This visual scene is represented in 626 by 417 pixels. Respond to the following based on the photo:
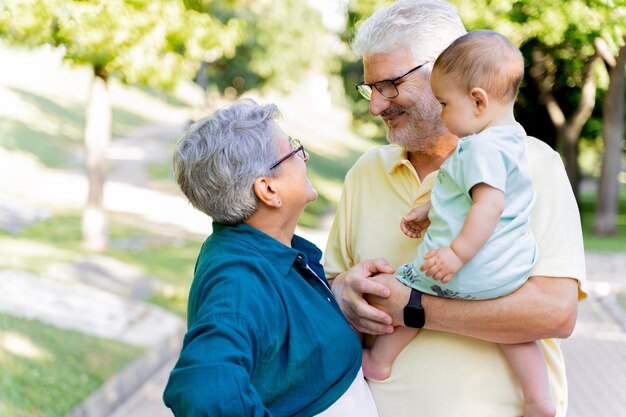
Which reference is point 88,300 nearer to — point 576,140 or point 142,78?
point 142,78

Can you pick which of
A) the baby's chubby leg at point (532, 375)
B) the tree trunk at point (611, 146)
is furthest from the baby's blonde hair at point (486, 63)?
the tree trunk at point (611, 146)

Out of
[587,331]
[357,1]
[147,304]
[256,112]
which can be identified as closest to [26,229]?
[147,304]

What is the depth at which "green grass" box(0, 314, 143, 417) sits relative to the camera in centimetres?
645

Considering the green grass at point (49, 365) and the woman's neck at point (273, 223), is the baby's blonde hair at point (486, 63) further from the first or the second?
the green grass at point (49, 365)

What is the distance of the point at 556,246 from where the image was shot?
2.46 meters

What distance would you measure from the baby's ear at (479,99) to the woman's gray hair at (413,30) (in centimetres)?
45

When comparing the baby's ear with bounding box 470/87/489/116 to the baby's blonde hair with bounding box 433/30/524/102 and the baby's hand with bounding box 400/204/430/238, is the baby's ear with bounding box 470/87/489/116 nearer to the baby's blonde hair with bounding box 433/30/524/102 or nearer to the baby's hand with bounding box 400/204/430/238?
the baby's blonde hair with bounding box 433/30/524/102

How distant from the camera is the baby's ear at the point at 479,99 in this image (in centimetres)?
247

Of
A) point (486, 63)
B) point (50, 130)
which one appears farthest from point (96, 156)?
point (50, 130)

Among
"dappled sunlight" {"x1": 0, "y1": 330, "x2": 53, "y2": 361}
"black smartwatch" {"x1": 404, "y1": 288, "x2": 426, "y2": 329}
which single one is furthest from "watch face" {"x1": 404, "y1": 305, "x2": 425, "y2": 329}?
"dappled sunlight" {"x1": 0, "y1": 330, "x2": 53, "y2": 361}

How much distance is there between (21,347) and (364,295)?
18.4 feet

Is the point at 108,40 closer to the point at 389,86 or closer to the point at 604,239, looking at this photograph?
the point at 389,86

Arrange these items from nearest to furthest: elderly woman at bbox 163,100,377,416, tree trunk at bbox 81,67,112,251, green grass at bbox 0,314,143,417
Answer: elderly woman at bbox 163,100,377,416
green grass at bbox 0,314,143,417
tree trunk at bbox 81,67,112,251

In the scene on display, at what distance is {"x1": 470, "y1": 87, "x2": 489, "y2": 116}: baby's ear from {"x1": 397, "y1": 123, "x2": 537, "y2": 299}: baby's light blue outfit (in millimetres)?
75
